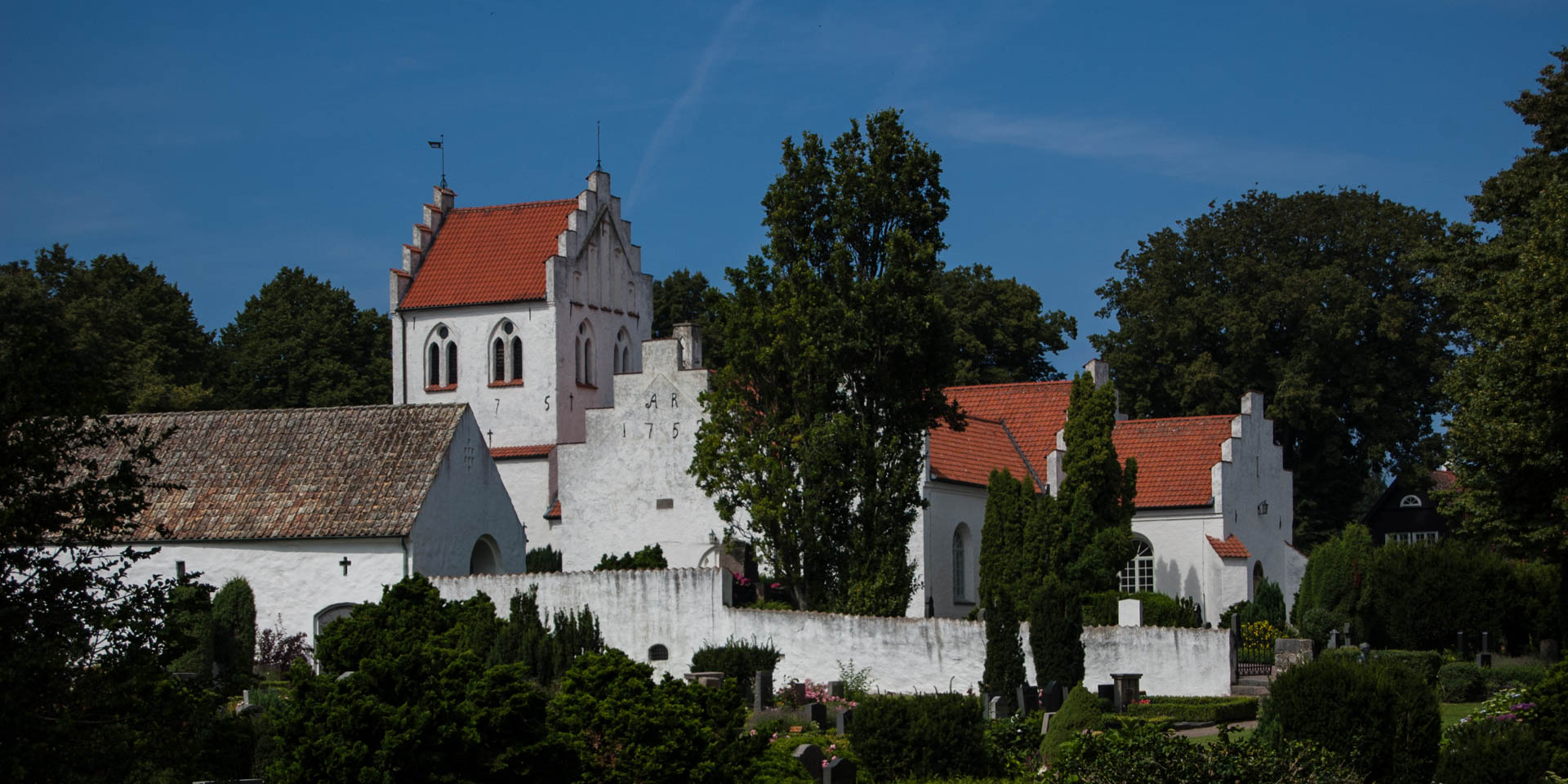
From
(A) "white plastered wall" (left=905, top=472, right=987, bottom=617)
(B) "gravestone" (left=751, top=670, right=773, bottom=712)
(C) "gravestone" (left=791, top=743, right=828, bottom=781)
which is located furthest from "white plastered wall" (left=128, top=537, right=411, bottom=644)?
(C) "gravestone" (left=791, top=743, right=828, bottom=781)

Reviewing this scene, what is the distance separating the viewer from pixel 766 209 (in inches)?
1216

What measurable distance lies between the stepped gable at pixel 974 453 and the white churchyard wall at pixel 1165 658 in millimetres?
9319

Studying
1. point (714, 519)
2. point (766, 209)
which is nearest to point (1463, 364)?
point (766, 209)

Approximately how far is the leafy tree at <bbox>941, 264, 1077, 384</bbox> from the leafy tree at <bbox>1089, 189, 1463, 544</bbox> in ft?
8.98

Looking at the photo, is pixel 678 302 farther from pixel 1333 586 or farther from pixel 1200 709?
pixel 1200 709

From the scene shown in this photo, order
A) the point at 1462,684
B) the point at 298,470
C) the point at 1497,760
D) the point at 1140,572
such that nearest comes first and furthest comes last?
the point at 1497,760 < the point at 1462,684 < the point at 298,470 < the point at 1140,572

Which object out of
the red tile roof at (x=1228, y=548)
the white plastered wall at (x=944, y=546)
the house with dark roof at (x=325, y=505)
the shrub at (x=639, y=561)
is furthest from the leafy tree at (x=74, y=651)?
the red tile roof at (x=1228, y=548)

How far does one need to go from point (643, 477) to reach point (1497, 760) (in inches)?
1003

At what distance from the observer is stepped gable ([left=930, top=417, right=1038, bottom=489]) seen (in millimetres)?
38969

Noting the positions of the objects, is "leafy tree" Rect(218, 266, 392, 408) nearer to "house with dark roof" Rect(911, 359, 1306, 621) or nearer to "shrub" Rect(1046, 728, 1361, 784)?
"house with dark roof" Rect(911, 359, 1306, 621)

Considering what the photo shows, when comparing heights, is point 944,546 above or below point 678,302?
below

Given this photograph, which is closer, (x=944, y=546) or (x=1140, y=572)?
(x=944, y=546)

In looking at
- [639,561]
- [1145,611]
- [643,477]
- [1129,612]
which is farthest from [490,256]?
[1129,612]

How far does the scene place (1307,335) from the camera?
54156mm
